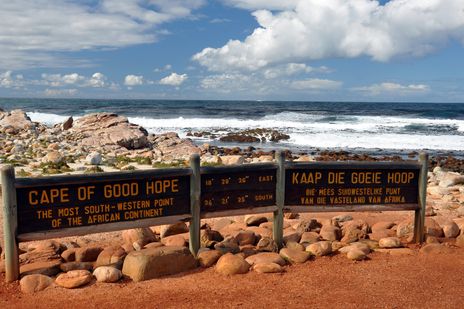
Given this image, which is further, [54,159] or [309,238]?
[54,159]

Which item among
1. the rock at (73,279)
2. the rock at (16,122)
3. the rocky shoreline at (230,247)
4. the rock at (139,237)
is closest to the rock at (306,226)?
the rocky shoreline at (230,247)

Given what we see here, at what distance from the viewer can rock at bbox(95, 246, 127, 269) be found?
6.77 m

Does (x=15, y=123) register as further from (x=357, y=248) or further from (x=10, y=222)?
(x=357, y=248)

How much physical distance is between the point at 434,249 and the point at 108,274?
480cm

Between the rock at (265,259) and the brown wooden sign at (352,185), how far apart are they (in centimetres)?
92

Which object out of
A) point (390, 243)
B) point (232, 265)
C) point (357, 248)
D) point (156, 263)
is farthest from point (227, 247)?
point (390, 243)

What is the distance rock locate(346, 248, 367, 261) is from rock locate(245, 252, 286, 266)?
39.5 inches

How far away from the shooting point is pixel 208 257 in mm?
6797

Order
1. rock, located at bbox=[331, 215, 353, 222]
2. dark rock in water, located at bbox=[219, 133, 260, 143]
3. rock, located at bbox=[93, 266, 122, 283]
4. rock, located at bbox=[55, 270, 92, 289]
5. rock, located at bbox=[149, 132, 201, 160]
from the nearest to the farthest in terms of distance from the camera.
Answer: rock, located at bbox=[55, 270, 92, 289], rock, located at bbox=[93, 266, 122, 283], rock, located at bbox=[331, 215, 353, 222], rock, located at bbox=[149, 132, 201, 160], dark rock in water, located at bbox=[219, 133, 260, 143]

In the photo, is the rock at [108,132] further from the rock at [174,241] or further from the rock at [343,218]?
the rock at [174,241]

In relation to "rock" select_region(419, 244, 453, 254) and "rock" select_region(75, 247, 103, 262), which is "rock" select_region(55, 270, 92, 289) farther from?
"rock" select_region(419, 244, 453, 254)

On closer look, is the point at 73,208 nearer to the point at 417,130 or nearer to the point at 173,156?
the point at 173,156

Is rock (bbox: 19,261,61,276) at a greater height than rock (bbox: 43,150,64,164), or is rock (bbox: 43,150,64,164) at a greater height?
rock (bbox: 43,150,64,164)

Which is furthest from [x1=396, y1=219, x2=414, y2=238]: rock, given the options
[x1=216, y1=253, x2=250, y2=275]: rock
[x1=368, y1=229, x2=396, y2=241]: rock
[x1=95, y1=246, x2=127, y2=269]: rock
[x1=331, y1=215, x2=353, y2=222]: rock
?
[x1=95, y1=246, x2=127, y2=269]: rock
